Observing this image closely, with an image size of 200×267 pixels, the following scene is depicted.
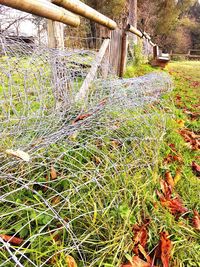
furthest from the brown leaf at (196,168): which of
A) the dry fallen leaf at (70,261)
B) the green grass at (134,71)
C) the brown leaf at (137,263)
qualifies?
the green grass at (134,71)

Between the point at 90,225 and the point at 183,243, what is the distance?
460 millimetres

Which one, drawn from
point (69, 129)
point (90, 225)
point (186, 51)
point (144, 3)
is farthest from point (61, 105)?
point (186, 51)

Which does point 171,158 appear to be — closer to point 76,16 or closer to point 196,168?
point 196,168

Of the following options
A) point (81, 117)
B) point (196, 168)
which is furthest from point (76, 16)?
point (196, 168)

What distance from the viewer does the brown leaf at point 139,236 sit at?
1.01 m

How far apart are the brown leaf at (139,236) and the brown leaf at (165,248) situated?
0.25 ft

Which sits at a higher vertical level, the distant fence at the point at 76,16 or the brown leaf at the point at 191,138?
the distant fence at the point at 76,16

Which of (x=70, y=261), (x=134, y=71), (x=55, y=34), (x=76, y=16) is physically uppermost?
(x=76, y=16)

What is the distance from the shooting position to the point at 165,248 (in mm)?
1025

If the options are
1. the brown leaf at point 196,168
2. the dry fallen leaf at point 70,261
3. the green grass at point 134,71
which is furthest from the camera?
the green grass at point 134,71

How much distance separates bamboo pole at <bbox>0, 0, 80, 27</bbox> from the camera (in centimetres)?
101

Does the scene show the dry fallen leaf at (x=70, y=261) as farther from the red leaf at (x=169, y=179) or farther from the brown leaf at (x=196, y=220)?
the red leaf at (x=169, y=179)

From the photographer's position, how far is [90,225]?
99cm

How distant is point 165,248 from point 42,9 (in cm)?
131
